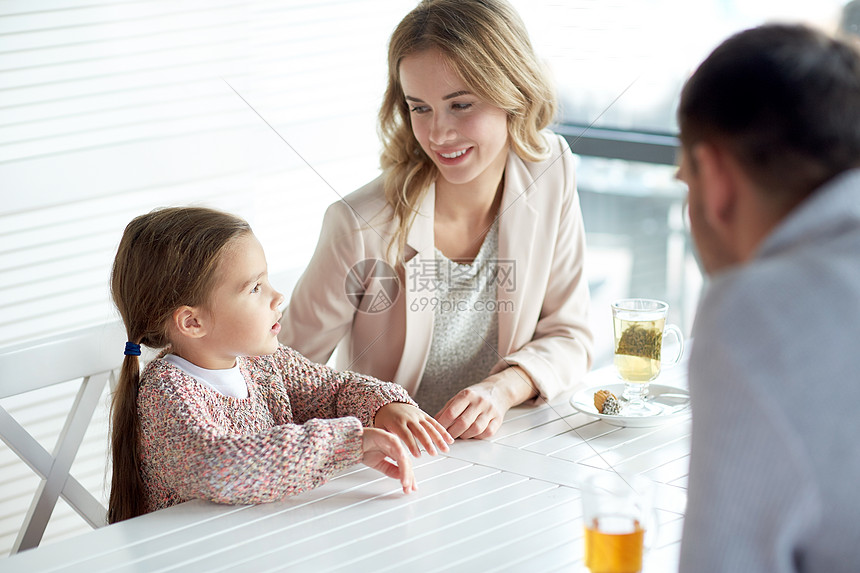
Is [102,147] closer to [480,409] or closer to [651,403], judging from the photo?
[480,409]

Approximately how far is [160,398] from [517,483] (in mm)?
510

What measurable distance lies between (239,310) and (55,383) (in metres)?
0.39

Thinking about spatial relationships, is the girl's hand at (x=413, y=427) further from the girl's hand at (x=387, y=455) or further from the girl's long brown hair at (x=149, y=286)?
the girl's long brown hair at (x=149, y=286)

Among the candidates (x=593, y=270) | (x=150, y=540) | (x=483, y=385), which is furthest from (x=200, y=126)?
(x=593, y=270)

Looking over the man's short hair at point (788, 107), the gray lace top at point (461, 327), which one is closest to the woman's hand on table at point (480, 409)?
the gray lace top at point (461, 327)

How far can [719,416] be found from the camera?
0.60 m

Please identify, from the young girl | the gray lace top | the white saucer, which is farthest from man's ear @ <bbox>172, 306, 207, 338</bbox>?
the white saucer

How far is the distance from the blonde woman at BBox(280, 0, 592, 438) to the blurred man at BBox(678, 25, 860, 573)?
2.68 ft

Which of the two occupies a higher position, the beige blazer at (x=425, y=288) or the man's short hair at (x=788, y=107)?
the man's short hair at (x=788, y=107)

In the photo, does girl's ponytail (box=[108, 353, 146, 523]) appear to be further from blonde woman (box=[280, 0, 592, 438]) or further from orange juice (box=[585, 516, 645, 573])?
orange juice (box=[585, 516, 645, 573])

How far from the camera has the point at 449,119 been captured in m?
1.52

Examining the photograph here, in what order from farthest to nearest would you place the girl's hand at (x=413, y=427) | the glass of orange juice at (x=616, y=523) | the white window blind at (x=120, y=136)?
1. the white window blind at (x=120, y=136)
2. the girl's hand at (x=413, y=427)
3. the glass of orange juice at (x=616, y=523)

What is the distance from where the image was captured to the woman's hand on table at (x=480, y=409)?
135 centimetres

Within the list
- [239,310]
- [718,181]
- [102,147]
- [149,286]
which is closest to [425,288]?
[239,310]
